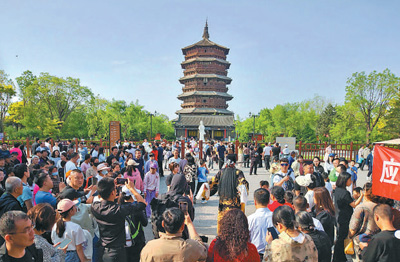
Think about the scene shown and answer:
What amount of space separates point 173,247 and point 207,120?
40.2 meters

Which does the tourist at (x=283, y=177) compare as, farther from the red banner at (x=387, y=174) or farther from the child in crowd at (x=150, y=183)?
the child in crowd at (x=150, y=183)

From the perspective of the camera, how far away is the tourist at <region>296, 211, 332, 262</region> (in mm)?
2611

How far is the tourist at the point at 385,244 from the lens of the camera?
7.60 feet

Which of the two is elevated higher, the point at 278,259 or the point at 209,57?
the point at 209,57

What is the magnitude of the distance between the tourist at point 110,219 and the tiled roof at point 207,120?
1512 inches

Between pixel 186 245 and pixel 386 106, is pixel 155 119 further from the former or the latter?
pixel 186 245

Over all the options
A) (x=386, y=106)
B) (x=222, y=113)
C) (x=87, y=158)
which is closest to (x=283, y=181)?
(x=87, y=158)

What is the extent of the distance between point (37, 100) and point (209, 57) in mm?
27884

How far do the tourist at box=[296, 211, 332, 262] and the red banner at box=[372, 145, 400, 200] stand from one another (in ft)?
3.73

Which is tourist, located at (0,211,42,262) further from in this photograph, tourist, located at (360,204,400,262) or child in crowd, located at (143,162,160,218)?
child in crowd, located at (143,162,160,218)

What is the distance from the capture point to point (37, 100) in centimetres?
3241

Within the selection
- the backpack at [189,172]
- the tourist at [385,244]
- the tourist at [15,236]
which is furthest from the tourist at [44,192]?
the tourist at [385,244]

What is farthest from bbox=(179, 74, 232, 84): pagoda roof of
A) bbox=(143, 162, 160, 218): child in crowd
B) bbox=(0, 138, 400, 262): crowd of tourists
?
bbox=(0, 138, 400, 262): crowd of tourists

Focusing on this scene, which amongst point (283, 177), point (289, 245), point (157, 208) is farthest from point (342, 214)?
point (157, 208)
